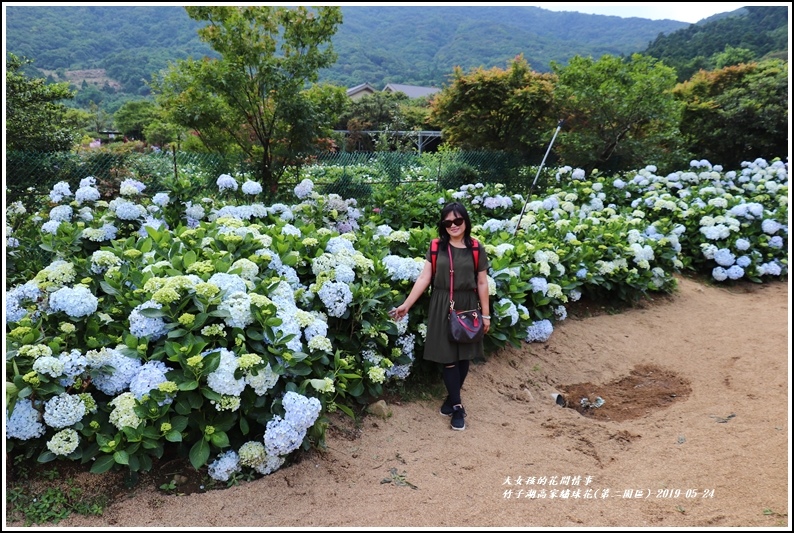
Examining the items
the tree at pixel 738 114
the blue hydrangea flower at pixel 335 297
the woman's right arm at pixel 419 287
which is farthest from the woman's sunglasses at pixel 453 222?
the tree at pixel 738 114

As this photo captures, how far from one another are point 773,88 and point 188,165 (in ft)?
43.6

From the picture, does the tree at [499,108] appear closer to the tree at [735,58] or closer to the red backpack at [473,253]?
the red backpack at [473,253]

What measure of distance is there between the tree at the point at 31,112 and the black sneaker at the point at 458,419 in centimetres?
572

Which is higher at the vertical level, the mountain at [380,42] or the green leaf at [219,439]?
the green leaf at [219,439]

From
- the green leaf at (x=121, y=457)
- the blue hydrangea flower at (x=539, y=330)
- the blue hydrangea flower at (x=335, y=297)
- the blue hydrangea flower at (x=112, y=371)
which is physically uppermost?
the blue hydrangea flower at (x=335, y=297)

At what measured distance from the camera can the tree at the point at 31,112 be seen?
5906mm

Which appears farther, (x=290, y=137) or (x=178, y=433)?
(x=290, y=137)

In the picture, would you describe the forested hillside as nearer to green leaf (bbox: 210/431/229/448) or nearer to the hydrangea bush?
the hydrangea bush

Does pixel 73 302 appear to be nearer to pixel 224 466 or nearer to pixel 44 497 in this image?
pixel 44 497

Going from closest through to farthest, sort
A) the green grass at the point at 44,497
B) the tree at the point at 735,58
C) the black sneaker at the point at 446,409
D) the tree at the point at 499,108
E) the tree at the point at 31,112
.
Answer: the green grass at the point at 44,497 → the black sneaker at the point at 446,409 → the tree at the point at 31,112 → the tree at the point at 499,108 → the tree at the point at 735,58

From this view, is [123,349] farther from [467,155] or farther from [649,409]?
[467,155]

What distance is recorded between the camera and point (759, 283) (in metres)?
7.39

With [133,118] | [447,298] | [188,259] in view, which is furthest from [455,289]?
[133,118]

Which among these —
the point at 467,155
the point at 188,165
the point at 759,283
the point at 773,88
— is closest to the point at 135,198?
the point at 188,165
